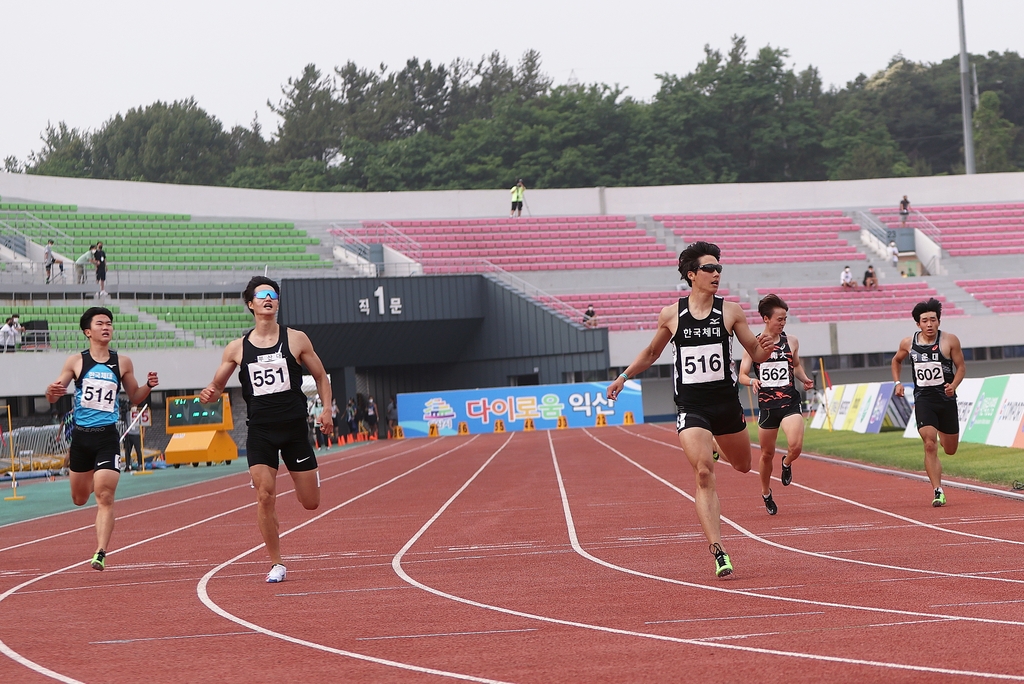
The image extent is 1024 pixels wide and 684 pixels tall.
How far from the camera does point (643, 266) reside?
47.1 metres

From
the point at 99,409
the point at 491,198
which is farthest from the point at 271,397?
the point at 491,198

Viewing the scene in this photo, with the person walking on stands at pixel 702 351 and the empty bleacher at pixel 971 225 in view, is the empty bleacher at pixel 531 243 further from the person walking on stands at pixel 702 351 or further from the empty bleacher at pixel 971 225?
the person walking on stands at pixel 702 351

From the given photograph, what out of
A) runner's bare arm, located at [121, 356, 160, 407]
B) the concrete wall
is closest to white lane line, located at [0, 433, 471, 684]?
runner's bare arm, located at [121, 356, 160, 407]

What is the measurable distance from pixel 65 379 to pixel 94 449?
2.03 ft

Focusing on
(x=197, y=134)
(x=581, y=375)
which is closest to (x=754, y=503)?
(x=581, y=375)

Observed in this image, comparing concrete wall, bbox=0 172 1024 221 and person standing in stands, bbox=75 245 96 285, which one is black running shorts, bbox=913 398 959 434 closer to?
person standing in stands, bbox=75 245 96 285

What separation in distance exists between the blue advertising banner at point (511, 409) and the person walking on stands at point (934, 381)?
2686 cm

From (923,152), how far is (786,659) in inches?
3307

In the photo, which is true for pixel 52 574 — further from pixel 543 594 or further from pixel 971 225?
pixel 971 225

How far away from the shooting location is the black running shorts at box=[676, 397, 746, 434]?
7570mm

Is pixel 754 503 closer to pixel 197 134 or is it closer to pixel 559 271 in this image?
pixel 559 271

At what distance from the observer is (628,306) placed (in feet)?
141

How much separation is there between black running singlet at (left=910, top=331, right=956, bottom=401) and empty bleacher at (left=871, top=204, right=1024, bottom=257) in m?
40.0

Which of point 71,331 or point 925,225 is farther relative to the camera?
point 925,225
